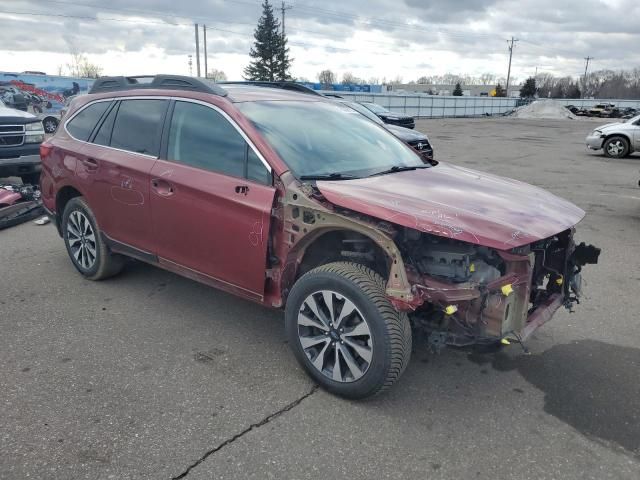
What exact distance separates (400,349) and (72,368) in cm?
217

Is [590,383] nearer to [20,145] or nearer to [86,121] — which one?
[86,121]

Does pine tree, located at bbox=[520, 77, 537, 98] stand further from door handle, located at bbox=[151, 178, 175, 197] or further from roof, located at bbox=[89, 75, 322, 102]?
door handle, located at bbox=[151, 178, 175, 197]

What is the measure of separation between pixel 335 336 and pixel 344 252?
0.52 m

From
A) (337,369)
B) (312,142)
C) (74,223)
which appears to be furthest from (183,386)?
(74,223)

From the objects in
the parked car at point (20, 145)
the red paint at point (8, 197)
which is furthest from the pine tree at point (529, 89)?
the red paint at point (8, 197)

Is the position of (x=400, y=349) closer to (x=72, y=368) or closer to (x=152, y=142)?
(x=72, y=368)

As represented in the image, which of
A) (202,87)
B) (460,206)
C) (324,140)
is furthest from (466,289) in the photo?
(202,87)

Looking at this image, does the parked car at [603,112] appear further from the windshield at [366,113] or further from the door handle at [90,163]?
the door handle at [90,163]

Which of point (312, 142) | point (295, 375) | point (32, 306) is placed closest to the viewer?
point (295, 375)

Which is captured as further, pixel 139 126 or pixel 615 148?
pixel 615 148

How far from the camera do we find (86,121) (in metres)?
4.92

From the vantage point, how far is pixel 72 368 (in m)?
3.50

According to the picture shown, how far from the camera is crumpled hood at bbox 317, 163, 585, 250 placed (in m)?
2.77

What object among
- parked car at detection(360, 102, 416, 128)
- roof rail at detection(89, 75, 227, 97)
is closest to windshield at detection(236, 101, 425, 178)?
roof rail at detection(89, 75, 227, 97)
